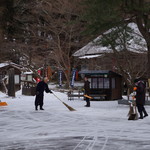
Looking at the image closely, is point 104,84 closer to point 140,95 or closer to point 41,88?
point 41,88

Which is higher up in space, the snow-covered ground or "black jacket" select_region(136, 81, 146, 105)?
"black jacket" select_region(136, 81, 146, 105)

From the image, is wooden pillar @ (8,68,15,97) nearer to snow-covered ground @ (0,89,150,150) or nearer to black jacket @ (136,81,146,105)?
snow-covered ground @ (0,89,150,150)

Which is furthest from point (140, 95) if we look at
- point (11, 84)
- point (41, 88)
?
point (11, 84)

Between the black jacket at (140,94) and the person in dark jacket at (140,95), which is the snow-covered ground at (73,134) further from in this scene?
the black jacket at (140,94)

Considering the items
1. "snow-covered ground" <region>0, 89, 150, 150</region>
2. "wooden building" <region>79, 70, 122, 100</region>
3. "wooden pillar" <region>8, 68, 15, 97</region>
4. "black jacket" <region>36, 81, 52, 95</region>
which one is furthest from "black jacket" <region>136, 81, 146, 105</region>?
"wooden pillar" <region>8, 68, 15, 97</region>

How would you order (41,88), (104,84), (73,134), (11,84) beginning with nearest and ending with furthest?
(73,134) < (41,88) < (104,84) < (11,84)

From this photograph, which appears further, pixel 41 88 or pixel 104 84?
pixel 104 84

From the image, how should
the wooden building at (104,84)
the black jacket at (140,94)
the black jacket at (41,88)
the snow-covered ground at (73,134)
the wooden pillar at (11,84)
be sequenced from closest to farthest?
the snow-covered ground at (73,134) < the black jacket at (140,94) < the black jacket at (41,88) < the wooden building at (104,84) < the wooden pillar at (11,84)

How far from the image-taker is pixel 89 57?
112 ft

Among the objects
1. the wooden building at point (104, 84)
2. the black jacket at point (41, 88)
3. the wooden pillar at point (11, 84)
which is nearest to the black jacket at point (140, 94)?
the black jacket at point (41, 88)

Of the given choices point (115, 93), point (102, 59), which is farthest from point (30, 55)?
point (115, 93)

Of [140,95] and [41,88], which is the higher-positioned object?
[41,88]

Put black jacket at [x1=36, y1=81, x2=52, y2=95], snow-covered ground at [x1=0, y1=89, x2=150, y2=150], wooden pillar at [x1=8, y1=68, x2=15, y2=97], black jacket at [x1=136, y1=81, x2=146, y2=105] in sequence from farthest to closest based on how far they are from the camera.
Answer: wooden pillar at [x1=8, y1=68, x2=15, y2=97]
black jacket at [x1=36, y1=81, x2=52, y2=95]
black jacket at [x1=136, y1=81, x2=146, y2=105]
snow-covered ground at [x1=0, y1=89, x2=150, y2=150]

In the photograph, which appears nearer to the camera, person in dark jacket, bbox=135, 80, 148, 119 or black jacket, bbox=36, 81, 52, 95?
person in dark jacket, bbox=135, 80, 148, 119
